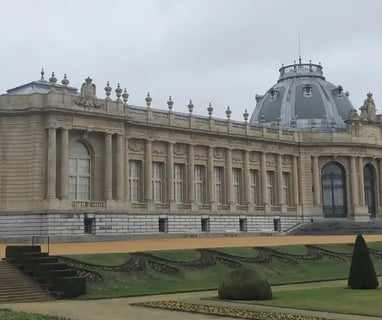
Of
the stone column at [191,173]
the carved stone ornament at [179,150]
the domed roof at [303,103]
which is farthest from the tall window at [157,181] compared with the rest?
the domed roof at [303,103]

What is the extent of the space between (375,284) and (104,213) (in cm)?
2984

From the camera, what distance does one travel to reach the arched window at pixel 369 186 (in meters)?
74.1

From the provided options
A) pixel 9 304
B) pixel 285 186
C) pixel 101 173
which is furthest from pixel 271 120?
pixel 9 304

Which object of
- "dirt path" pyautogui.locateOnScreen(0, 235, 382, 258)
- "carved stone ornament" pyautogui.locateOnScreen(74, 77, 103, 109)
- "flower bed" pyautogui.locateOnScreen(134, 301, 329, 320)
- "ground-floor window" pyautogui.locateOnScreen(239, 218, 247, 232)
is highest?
"carved stone ornament" pyautogui.locateOnScreen(74, 77, 103, 109)

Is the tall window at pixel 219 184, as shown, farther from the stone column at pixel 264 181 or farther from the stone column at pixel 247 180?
the stone column at pixel 264 181

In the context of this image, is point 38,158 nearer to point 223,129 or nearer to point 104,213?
point 104,213

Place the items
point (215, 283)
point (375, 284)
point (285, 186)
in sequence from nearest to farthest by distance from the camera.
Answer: point (375, 284), point (215, 283), point (285, 186)

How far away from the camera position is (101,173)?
5306cm

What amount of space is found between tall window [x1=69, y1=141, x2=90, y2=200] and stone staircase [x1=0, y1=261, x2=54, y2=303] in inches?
1016

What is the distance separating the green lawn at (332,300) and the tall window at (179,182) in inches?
1380

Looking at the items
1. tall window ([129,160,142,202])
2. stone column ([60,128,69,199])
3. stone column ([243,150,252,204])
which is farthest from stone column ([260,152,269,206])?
stone column ([60,128,69,199])

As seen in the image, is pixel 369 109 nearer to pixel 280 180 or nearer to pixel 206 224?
pixel 280 180

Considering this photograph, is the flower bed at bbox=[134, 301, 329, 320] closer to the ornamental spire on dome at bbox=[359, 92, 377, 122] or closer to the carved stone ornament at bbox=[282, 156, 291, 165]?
the carved stone ornament at bbox=[282, 156, 291, 165]

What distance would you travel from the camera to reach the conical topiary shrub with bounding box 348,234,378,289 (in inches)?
982
